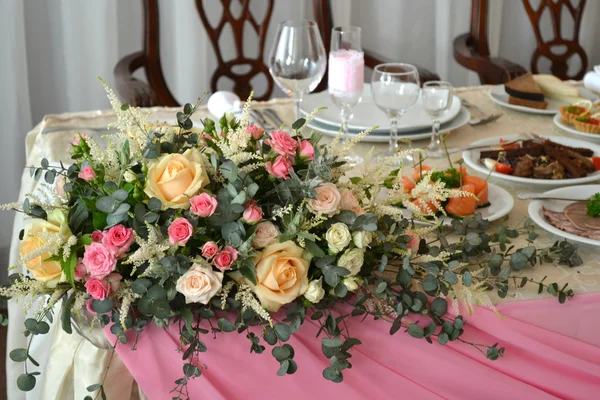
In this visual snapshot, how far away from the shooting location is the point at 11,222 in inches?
112

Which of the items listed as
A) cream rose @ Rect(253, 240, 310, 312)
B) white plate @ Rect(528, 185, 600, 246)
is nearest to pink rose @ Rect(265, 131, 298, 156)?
cream rose @ Rect(253, 240, 310, 312)

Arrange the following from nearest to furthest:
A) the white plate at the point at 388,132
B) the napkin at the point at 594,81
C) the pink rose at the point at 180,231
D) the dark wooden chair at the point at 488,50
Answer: the pink rose at the point at 180,231 < the white plate at the point at 388,132 < the napkin at the point at 594,81 < the dark wooden chair at the point at 488,50

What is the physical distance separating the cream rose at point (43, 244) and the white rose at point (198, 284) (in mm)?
140

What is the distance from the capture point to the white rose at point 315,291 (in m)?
0.89

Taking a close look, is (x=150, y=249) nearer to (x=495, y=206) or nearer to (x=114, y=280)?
(x=114, y=280)

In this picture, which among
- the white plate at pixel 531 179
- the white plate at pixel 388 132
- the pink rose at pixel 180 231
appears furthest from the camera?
the white plate at pixel 388 132

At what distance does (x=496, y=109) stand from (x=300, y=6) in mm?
1359

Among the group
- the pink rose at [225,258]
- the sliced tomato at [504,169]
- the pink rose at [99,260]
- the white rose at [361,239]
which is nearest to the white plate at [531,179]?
the sliced tomato at [504,169]

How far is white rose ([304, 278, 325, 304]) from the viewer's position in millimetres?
893

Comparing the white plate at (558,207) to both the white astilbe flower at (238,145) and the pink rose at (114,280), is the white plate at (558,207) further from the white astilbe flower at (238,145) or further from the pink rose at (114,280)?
the pink rose at (114,280)

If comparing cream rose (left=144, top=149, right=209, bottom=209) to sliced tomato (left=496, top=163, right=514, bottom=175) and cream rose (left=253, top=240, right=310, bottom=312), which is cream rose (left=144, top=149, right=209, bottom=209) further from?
sliced tomato (left=496, top=163, right=514, bottom=175)

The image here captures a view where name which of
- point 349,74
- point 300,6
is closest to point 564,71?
point 300,6

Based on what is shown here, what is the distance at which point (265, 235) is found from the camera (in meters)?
0.89

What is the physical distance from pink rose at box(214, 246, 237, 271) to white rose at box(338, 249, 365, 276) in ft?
0.39
